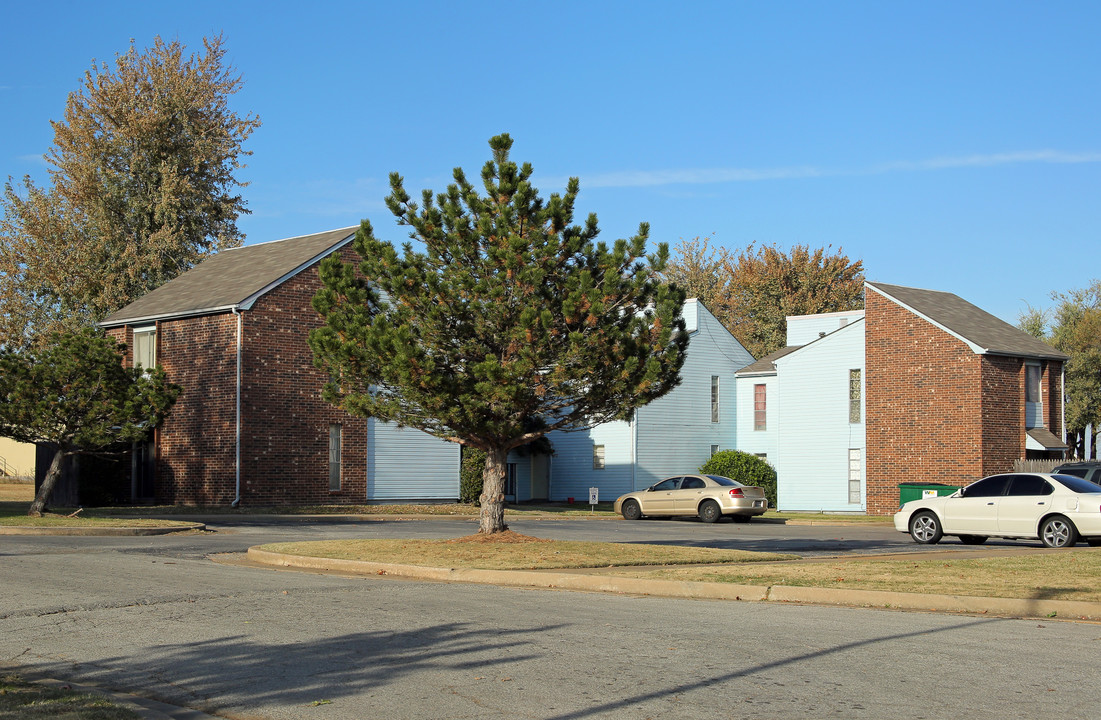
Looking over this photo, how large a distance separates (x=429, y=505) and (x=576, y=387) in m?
20.9

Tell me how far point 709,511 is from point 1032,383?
48.6 ft

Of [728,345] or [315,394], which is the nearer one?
[315,394]

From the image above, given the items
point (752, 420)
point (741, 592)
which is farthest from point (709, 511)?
point (741, 592)

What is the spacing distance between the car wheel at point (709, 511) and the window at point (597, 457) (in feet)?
47.6

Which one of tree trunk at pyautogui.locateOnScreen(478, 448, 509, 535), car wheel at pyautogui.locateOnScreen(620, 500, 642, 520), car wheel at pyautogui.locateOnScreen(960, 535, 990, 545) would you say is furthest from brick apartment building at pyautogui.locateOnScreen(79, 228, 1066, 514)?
car wheel at pyautogui.locateOnScreen(960, 535, 990, 545)

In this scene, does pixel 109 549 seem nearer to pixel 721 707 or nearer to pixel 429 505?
pixel 721 707

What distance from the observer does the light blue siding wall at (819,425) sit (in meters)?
41.6

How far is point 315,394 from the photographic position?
114ft

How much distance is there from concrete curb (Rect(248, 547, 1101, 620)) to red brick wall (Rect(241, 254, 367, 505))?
1784 centimetres

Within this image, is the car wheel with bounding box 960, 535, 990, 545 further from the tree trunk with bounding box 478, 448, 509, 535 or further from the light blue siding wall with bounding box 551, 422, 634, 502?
the light blue siding wall with bounding box 551, 422, 634, 502

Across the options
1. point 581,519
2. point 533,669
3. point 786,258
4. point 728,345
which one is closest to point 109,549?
point 533,669

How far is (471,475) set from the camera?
38.4 meters

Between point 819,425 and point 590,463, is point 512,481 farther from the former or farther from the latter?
point 819,425

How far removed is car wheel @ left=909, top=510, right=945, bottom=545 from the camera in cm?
2262
